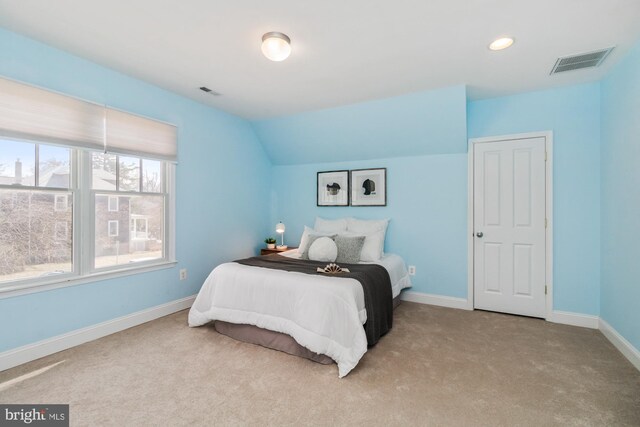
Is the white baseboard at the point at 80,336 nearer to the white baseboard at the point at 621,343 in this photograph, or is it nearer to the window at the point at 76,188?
the window at the point at 76,188

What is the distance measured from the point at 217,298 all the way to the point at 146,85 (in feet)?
7.59

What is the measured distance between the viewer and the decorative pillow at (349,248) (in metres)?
3.48

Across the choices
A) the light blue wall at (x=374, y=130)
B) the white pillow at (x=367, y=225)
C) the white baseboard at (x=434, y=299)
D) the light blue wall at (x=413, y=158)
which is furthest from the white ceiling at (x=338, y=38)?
the white baseboard at (x=434, y=299)

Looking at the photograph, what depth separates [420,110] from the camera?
11.3 ft

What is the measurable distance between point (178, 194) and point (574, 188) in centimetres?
433

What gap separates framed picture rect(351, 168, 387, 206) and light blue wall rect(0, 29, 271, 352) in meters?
1.52

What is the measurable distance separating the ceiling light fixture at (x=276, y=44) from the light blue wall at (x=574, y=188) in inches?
110

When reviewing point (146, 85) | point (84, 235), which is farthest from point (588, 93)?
point (84, 235)

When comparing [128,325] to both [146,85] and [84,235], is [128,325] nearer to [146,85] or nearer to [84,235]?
[84,235]

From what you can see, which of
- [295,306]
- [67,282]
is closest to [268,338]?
[295,306]

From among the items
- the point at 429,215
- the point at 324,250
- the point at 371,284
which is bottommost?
the point at 371,284

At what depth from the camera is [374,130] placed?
3.85m

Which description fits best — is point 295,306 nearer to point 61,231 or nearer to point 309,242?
point 309,242

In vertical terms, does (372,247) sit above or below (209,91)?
below
